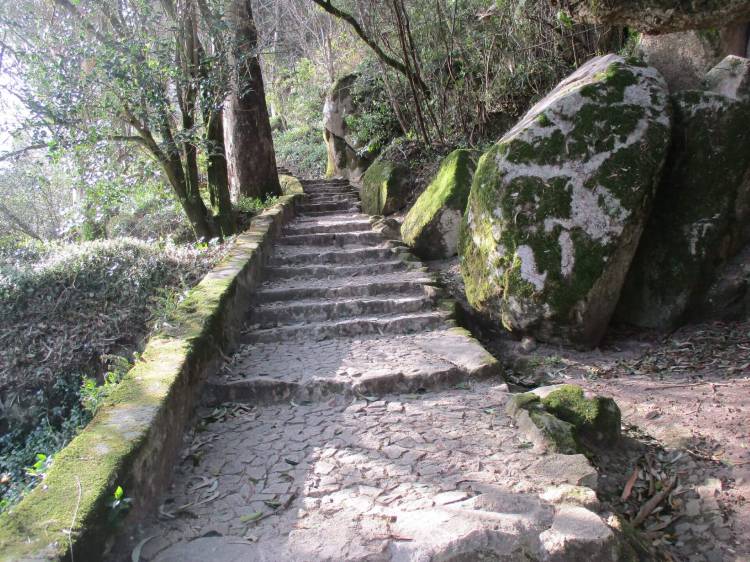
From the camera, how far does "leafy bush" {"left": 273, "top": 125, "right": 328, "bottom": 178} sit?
17484mm

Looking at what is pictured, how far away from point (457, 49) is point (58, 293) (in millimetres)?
6884

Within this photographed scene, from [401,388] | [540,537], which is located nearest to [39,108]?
[401,388]

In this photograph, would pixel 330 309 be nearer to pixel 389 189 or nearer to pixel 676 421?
pixel 676 421

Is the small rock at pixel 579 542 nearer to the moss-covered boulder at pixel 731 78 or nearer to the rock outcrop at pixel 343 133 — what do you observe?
the moss-covered boulder at pixel 731 78

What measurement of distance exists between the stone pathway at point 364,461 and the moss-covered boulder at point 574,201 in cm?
72

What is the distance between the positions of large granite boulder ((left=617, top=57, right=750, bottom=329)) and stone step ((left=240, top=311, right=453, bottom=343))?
183 centimetres

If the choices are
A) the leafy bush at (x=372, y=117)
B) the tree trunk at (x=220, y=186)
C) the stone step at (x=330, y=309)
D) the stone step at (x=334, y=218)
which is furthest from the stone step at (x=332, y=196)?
the stone step at (x=330, y=309)

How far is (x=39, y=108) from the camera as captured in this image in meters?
5.75

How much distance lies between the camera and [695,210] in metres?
4.51

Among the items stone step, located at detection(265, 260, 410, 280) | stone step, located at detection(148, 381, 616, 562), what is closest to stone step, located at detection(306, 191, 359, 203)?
stone step, located at detection(265, 260, 410, 280)

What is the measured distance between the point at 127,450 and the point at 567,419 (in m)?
2.40

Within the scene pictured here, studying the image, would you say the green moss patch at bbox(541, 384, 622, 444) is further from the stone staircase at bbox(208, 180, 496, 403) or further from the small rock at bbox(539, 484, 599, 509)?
the stone staircase at bbox(208, 180, 496, 403)

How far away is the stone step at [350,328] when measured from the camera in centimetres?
498

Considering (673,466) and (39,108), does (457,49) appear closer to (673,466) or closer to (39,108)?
(39,108)
